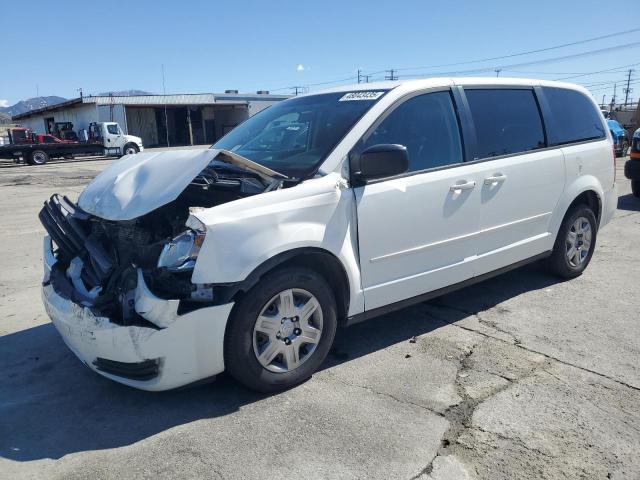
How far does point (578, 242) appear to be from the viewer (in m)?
5.14

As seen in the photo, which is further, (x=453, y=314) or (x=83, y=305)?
(x=453, y=314)

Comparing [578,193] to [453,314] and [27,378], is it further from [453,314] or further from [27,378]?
[27,378]

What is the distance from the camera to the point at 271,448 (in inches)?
104

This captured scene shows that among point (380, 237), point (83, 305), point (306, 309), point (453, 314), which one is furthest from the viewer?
point (453, 314)

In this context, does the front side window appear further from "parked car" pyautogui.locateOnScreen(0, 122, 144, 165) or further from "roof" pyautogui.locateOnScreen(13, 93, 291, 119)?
"roof" pyautogui.locateOnScreen(13, 93, 291, 119)

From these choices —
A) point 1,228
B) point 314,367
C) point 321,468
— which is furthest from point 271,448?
point 1,228

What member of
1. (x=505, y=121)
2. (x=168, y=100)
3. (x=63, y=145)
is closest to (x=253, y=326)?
(x=505, y=121)

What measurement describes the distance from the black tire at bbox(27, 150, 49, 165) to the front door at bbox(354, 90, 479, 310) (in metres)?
29.5

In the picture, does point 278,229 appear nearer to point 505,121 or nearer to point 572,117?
point 505,121

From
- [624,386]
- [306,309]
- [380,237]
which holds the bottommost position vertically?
[624,386]

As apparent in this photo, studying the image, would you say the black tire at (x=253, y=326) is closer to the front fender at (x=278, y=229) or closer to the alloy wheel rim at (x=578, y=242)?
the front fender at (x=278, y=229)

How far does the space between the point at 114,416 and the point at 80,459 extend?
0.38m

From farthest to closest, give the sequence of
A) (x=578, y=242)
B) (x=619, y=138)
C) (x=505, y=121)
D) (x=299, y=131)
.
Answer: (x=619, y=138) → (x=578, y=242) → (x=505, y=121) → (x=299, y=131)

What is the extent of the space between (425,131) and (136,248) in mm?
2209
